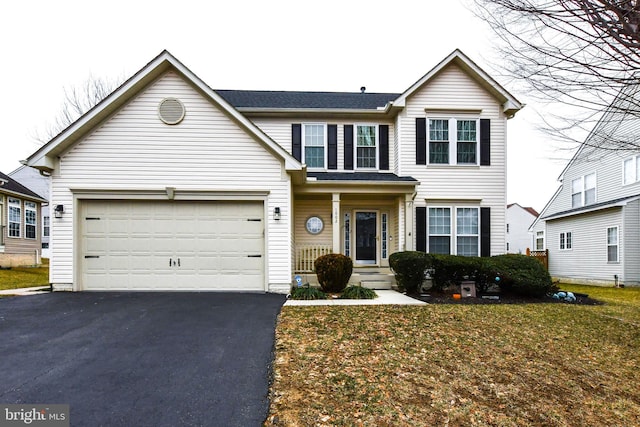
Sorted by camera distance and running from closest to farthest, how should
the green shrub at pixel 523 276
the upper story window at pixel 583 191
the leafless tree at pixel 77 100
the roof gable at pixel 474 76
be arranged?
the green shrub at pixel 523 276, the roof gable at pixel 474 76, the upper story window at pixel 583 191, the leafless tree at pixel 77 100

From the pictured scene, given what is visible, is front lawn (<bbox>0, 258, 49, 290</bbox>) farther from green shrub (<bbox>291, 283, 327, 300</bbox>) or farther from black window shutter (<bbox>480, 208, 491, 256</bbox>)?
black window shutter (<bbox>480, 208, 491, 256</bbox>)

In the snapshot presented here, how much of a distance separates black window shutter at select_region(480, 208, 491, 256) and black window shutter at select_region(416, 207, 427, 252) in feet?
6.20

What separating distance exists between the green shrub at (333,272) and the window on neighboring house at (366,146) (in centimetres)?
407

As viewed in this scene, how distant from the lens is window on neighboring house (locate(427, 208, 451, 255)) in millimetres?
11656

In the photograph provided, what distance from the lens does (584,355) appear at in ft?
17.7

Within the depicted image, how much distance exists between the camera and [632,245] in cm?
1409

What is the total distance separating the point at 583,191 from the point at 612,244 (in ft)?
12.0

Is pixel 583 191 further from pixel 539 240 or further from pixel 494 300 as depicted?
pixel 494 300

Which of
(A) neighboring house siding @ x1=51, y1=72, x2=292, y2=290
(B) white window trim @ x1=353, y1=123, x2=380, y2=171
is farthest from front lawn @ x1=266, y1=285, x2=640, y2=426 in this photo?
(B) white window trim @ x1=353, y1=123, x2=380, y2=171

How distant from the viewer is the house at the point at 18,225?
17.5 metres

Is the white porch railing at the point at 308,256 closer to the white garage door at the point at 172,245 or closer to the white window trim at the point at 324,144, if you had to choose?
the white garage door at the point at 172,245

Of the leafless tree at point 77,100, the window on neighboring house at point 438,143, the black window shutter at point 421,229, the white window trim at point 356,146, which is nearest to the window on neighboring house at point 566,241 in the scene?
the window on neighboring house at point 438,143

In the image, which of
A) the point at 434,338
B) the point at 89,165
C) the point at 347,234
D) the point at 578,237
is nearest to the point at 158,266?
the point at 89,165

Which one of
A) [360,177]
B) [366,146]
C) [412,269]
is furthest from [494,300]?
[366,146]
